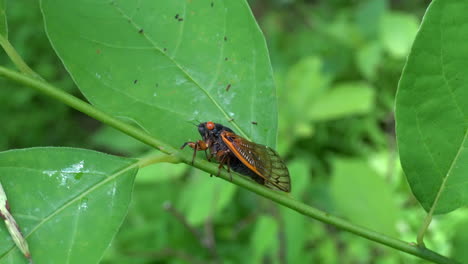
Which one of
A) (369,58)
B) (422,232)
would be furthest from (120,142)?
(422,232)

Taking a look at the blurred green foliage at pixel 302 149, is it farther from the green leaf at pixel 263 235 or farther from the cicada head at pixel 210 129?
the cicada head at pixel 210 129

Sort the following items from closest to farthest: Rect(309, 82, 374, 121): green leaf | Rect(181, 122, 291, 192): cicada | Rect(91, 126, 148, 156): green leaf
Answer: Rect(181, 122, 291, 192): cicada < Rect(309, 82, 374, 121): green leaf < Rect(91, 126, 148, 156): green leaf

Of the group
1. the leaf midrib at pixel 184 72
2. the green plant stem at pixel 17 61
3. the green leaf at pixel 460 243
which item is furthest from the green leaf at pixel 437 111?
the green leaf at pixel 460 243

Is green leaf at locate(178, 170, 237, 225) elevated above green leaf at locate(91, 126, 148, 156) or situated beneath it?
elevated above

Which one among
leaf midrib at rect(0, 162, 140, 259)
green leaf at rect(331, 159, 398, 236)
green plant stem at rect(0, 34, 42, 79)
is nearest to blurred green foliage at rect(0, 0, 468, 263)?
green leaf at rect(331, 159, 398, 236)

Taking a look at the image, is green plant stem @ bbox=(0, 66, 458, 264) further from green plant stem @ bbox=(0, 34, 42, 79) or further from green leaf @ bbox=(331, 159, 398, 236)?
green leaf @ bbox=(331, 159, 398, 236)

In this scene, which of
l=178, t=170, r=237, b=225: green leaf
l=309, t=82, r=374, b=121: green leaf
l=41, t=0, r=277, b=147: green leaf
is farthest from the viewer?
l=309, t=82, r=374, b=121: green leaf

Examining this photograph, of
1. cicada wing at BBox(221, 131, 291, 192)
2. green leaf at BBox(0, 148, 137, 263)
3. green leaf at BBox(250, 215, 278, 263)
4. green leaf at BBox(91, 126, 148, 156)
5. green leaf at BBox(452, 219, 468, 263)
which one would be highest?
green leaf at BBox(0, 148, 137, 263)
